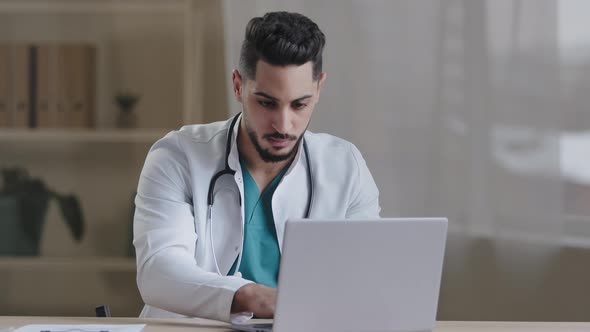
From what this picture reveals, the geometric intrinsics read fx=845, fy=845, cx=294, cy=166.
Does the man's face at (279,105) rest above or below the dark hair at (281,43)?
below

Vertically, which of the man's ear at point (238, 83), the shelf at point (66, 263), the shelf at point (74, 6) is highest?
the shelf at point (74, 6)

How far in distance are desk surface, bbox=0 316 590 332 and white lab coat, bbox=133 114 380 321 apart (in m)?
0.03

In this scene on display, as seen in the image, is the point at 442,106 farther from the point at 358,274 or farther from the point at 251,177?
the point at 358,274

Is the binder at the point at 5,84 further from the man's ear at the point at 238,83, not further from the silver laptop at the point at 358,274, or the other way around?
the silver laptop at the point at 358,274

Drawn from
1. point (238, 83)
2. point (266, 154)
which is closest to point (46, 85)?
point (238, 83)

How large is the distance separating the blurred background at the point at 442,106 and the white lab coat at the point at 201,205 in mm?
1194

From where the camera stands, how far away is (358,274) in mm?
1403

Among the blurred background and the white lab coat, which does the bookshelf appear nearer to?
the blurred background

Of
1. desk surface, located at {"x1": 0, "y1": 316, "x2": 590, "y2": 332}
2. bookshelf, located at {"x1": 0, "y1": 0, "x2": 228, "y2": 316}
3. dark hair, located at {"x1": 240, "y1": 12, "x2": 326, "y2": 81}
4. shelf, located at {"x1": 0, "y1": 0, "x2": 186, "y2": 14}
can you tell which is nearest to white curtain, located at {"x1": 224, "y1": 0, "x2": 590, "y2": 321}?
bookshelf, located at {"x1": 0, "y1": 0, "x2": 228, "y2": 316}

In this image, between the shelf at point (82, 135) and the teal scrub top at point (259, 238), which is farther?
the shelf at point (82, 135)

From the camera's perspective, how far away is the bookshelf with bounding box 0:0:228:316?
11.1 ft

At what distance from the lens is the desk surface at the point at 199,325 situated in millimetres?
1593

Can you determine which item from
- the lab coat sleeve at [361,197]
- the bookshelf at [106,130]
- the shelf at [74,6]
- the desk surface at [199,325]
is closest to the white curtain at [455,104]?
the bookshelf at [106,130]

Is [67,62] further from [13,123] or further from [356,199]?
[356,199]
